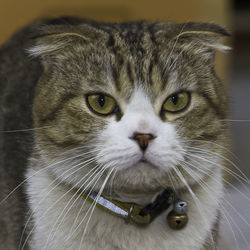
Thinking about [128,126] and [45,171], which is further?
[45,171]

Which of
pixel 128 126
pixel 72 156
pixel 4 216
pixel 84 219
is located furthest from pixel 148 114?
pixel 4 216

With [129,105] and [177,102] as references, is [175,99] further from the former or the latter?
[129,105]

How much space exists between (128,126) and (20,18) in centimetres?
146

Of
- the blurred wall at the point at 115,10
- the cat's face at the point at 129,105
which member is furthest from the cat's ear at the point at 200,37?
the blurred wall at the point at 115,10

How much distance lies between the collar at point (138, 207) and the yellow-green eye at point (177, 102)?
0.18 meters

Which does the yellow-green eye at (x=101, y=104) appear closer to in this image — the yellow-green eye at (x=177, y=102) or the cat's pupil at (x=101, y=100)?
the cat's pupil at (x=101, y=100)

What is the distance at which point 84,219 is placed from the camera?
4.15 feet

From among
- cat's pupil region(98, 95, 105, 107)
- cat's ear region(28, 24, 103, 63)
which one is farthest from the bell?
cat's ear region(28, 24, 103, 63)

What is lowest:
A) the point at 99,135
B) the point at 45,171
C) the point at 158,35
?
the point at 45,171

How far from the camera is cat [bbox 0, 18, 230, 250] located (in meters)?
A: 1.14

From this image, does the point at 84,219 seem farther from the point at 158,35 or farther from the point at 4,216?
the point at 158,35

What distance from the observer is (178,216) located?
1258 mm

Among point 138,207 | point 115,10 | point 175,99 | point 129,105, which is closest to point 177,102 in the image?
point 175,99

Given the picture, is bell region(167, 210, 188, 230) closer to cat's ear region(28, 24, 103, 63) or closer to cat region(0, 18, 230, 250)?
cat region(0, 18, 230, 250)
